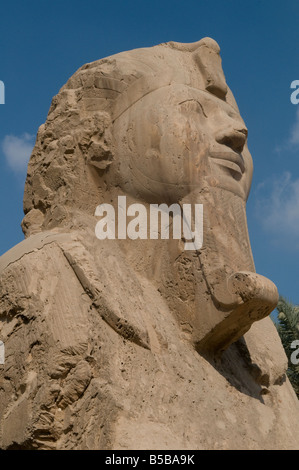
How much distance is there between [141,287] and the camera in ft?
14.6

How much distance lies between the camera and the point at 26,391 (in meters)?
3.81

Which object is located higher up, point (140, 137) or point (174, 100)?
point (174, 100)

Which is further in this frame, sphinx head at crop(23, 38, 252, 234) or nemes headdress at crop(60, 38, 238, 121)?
nemes headdress at crop(60, 38, 238, 121)

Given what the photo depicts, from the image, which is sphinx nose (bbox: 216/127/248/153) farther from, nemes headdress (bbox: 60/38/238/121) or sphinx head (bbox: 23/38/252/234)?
nemes headdress (bbox: 60/38/238/121)

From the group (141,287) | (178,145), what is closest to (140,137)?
(178,145)

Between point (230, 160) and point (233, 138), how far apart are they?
5.9 inches

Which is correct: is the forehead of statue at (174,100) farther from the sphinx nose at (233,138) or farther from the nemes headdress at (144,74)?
the sphinx nose at (233,138)

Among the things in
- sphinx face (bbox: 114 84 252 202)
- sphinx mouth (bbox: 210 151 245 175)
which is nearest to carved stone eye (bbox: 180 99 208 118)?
sphinx face (bbox: 114 84 252 202)

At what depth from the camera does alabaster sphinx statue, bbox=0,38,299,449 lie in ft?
12.3

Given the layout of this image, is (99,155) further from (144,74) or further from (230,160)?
(230,160)

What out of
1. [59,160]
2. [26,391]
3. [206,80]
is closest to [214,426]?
[26,391]

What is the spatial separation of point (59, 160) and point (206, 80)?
1154 mm

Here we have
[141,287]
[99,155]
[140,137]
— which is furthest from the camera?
[99,155]
